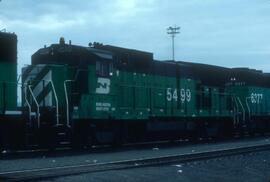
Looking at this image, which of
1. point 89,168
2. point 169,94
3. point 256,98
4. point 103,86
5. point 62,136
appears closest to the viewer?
point 89,168

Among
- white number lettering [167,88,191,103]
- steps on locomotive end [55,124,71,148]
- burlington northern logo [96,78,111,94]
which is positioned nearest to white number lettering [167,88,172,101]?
white number lettering [167,88,191,103]

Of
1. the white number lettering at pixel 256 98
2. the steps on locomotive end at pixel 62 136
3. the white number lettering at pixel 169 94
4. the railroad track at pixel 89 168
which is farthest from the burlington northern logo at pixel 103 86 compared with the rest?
the white number lettering at pixel 256 98

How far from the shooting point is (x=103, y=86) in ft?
67.2

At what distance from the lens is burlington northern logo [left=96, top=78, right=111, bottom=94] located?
66.1 feet

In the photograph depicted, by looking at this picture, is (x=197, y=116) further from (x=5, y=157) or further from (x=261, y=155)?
(x=5, y=157)

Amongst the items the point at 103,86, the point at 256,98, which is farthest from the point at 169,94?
the point at 256,98

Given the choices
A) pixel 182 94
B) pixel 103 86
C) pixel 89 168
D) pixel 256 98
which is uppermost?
pixel 103 86

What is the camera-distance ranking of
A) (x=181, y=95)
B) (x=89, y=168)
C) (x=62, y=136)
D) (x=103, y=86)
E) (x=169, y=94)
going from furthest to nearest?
(x=181, y=95) < (x=169, y=94) < (x=103, y=86) < (x=62, y=136) < (x=89, y=168)

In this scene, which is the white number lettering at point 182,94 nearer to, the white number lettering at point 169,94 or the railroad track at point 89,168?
the white number lettering at point 169,94

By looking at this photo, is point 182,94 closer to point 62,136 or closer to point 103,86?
point 103,86

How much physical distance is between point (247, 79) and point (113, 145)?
47.4 ft

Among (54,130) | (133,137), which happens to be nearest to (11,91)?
(54,130)

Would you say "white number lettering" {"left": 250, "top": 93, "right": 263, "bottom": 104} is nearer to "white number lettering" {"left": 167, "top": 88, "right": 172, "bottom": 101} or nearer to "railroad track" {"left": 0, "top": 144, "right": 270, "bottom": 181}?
"white number lettering" {"left": 167, "top": 88, "right": 172, "bottom": 101}

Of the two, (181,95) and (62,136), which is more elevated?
(181,95)
